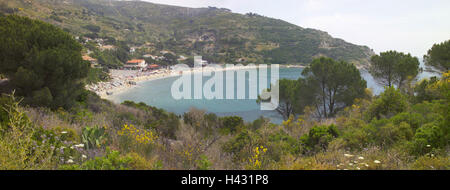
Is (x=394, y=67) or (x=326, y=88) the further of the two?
(x=326, y=88)

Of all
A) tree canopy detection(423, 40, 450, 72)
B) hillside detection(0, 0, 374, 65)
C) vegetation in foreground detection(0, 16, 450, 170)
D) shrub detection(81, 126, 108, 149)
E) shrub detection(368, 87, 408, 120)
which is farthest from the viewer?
hillside detection(0, 0, 374, 65)

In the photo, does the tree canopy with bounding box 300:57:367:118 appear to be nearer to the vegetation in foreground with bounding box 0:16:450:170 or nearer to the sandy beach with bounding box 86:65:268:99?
the vegetation in foreground with bounding box 0:16:450:170

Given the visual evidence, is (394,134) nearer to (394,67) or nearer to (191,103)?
(394,67)

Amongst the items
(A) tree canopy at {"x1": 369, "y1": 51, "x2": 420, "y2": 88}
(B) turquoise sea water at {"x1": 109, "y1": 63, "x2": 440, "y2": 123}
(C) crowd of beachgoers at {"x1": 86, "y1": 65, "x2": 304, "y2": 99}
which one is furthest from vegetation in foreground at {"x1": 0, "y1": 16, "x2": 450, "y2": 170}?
(C) crowd of beachgoers at {"x1": 86, "y1": 65, "x2": 304, "y2": 99}

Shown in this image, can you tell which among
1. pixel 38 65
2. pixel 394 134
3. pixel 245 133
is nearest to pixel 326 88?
pixel 394 134

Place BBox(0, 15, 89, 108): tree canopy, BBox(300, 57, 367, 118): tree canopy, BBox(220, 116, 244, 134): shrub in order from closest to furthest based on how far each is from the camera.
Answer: BBox(0, 15, 89, 108): tree canopy < BBox(220, 116, 244, 134): shrub < BBox(300, 57, 367, 118): tree canopy

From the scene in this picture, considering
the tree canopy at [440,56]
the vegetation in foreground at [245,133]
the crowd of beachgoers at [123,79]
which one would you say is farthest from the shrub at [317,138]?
the crowd of beachgoers at [123,79]

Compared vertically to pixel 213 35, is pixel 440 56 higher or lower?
lower
